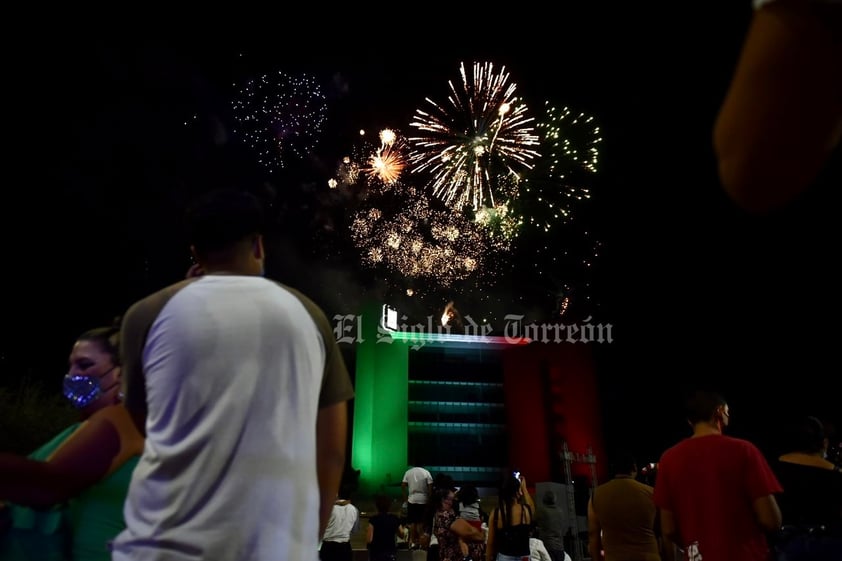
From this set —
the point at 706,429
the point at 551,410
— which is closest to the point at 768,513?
the point at 706,429

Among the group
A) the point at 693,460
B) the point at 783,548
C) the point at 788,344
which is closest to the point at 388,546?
the point at 693,460

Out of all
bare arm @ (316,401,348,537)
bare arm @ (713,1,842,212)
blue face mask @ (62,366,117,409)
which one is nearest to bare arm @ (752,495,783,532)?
bare arm @ (316,401,348,537)

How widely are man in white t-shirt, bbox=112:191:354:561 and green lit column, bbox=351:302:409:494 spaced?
1339 inches

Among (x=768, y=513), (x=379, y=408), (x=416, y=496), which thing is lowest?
(x=416, y=496)

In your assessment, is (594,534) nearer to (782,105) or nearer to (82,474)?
(82,474)

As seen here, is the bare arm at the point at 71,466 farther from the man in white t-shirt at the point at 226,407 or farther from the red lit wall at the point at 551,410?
Result: the red lit wall at the point at 551,410

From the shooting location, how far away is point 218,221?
6.35 feet

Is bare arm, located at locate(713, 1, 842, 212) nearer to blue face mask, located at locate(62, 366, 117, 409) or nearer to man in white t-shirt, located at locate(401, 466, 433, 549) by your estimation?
blue face mask, located at locate(62, 366, 117, 409)

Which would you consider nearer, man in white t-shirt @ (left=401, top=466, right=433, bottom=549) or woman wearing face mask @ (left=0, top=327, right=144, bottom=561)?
woman wearing face mask @ (left=0, top=327, right=144, bottom=561)

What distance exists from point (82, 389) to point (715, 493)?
369cm

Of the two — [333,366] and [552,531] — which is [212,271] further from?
[552,531]

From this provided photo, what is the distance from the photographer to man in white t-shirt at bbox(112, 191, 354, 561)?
1.58 metres

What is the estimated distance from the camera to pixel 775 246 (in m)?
15.1

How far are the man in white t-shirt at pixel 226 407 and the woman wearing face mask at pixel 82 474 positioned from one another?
408 mm
